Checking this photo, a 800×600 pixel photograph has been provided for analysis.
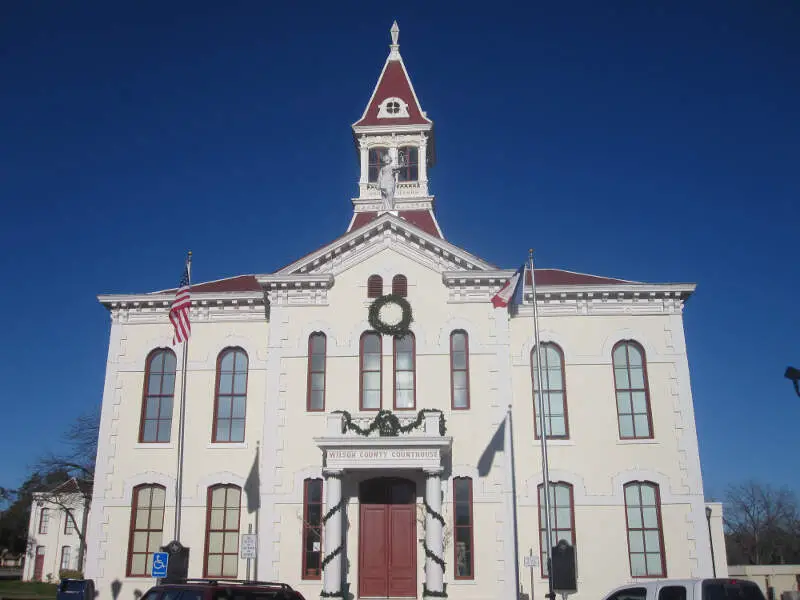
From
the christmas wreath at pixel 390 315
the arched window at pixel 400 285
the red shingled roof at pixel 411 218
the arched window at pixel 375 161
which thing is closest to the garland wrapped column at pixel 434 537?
Answer: the christmas wreath at pixel 390 315

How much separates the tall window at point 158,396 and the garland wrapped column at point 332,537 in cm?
678

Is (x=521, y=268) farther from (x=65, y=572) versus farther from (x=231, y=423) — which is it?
(x=65, y=572)

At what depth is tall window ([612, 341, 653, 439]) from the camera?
25.9 metres

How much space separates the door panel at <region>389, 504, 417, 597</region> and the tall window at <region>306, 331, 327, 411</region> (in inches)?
170

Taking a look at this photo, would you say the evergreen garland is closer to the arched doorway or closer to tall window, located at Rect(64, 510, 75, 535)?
the arched doorway

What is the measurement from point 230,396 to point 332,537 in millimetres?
6585

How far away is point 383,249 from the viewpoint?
27.3 m

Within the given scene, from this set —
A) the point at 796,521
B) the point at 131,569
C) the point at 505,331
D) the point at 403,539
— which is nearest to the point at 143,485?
the point at 131,569

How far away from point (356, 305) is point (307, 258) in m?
2.42

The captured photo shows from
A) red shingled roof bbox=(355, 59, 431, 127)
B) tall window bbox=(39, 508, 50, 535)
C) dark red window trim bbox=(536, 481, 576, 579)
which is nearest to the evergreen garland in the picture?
dark red window trim bbox=(536, 481, 576, 579)

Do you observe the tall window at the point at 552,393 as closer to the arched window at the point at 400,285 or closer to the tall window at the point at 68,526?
the arched window at the point at 400,285

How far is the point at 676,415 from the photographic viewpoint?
2584 centimetres

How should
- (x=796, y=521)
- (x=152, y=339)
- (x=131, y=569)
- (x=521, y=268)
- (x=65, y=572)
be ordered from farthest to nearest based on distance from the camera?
(x=796, y=521), (x=65, y=572), (x=152, y=339), (x=131, y=569), (x=521, y=268)

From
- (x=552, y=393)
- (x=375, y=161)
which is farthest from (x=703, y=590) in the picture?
(x=375, y=161)
